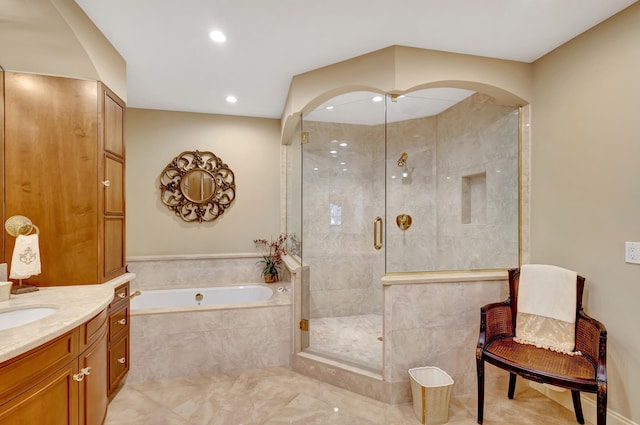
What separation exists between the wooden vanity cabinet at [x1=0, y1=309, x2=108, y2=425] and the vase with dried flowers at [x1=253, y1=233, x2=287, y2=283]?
2.10 metres

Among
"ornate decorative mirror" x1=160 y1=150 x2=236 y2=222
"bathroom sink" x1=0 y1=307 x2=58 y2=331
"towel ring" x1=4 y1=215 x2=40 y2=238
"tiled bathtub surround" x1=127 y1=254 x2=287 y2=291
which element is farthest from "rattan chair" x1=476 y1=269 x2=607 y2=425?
"ornate decorative mirror" x1=160 y1=150 x2=236 y2=222

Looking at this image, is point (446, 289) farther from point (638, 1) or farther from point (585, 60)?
point (638, 1)

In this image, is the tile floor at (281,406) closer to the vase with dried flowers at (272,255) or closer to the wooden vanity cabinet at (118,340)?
the wooden vanity cabinet at (118,340)

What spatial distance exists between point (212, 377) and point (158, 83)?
9.14 feet

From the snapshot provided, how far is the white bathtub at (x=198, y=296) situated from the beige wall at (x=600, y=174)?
274 centimetres

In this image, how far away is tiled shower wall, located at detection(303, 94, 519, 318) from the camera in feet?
8.78

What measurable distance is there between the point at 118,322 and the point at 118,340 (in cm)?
14

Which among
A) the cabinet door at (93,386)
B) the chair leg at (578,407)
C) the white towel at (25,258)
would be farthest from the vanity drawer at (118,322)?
the chair leg at (578,407)

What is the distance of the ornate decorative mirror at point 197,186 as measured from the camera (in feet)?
12.1

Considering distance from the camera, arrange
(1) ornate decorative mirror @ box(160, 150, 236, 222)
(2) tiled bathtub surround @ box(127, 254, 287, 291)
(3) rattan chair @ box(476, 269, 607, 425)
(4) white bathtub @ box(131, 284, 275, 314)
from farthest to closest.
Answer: (1) ornate decorative mirror @ box(160, 150, 236, 222) < (2) tiled bathtub surround @ box(127, 254, 287, 291) < (4) white bathtub @ box(131, 284, 275, 314) < (3) rattan chair @ box(476, 269, 607, 425)

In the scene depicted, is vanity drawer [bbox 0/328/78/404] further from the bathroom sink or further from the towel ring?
the towel ring

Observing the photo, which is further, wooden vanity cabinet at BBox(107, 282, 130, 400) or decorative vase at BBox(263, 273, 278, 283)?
decorative vase at BBox(263, 273, 278, 283)

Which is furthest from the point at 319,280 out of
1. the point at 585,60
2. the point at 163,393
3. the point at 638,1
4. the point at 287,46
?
the point at 638,1

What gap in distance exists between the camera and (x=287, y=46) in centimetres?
224
